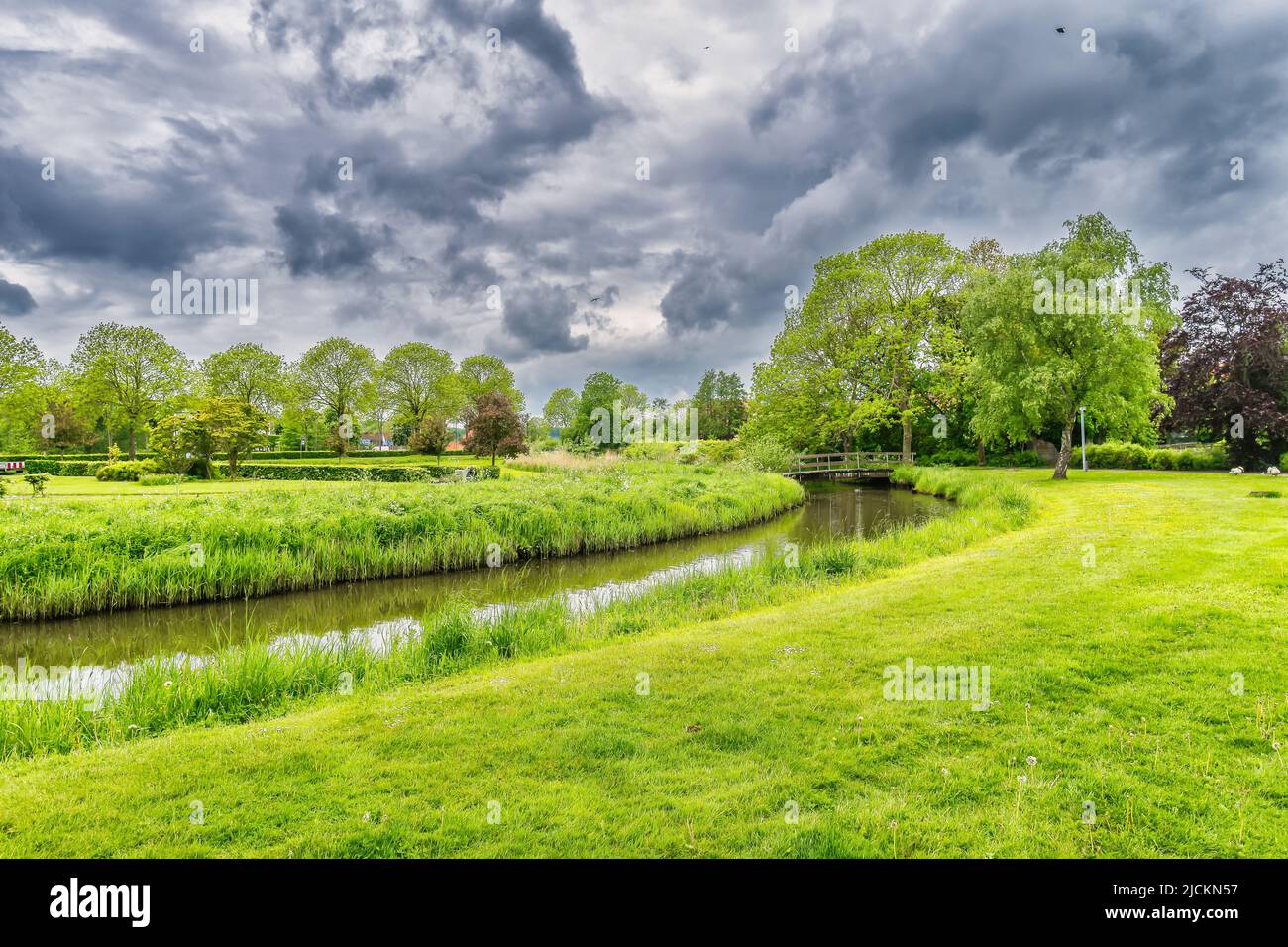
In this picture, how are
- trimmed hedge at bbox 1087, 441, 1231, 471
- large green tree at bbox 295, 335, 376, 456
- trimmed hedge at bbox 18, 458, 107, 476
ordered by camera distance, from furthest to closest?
1. large green tree at bbox 295, 335, 376, 456
2. trimmed hedge at bbox 18, 458, 107, 476
3. trimmed hedge at bbox 1087, 441, 1231, 471

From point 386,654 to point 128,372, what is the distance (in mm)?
43967

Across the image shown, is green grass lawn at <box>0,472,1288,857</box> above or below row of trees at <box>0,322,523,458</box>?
below

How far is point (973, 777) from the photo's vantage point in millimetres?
3748

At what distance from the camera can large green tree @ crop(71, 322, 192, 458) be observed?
3734 cm

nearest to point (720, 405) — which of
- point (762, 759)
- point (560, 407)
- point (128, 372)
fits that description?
point (560, 407)

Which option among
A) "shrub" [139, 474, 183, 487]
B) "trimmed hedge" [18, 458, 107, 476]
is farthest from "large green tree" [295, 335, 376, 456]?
"shrub" [139, 474, 183, 487]

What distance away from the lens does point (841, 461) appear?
127ft

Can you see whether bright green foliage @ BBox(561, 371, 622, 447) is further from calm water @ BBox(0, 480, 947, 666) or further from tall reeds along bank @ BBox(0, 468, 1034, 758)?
tall reeds along bank @ BBox(0, 468, 1034, 758)

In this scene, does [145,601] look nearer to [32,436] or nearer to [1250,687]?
[1250,687]

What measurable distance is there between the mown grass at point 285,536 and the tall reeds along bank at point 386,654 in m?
3.52

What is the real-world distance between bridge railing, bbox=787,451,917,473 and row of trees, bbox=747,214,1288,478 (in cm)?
258

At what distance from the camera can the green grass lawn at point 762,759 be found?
317 centimetres

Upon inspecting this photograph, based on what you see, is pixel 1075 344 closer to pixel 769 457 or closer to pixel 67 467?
pixel 769 457

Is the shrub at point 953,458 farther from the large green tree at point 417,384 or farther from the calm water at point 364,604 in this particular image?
the large green tree at point 417,384
